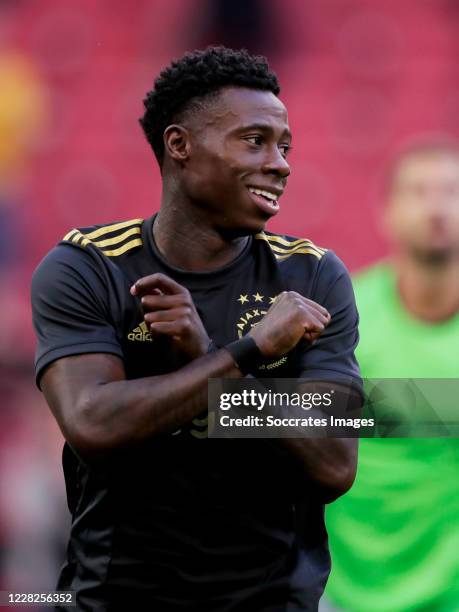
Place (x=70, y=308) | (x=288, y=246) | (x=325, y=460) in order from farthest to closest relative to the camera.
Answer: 1. (x=288, y=246)
2. (x=70, y=308)
3. (x=325, y=460)

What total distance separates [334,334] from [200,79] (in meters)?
0.75

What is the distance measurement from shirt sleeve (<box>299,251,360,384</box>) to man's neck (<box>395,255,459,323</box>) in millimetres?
2568

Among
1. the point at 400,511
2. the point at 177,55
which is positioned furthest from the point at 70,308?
the point at 177,55

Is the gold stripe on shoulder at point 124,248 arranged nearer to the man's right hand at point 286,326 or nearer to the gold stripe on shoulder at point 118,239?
the gold stripe on shoulder at point 118,239

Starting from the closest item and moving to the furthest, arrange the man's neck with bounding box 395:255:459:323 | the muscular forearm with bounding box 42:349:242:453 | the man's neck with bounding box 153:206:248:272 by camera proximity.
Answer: the muscular forearm with bounding box 42:349:242:453 → the man's neck with bounding box 153:206:248:272 → the man's neck with bounding box 395:255:459:323

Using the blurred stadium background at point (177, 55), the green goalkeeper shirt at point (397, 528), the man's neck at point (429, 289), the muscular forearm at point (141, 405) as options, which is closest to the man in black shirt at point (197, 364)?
the muscular forearm at point (141, 405)

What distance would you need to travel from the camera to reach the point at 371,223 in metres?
5.95

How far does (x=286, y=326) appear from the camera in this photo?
103 inches

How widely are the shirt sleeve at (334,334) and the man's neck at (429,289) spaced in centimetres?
257

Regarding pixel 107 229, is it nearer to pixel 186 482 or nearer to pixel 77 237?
pixel 77 237

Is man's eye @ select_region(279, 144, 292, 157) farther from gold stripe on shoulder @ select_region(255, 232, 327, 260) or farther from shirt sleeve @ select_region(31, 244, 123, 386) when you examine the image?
shirt sleeve @ select_region(31, 244, 123, 386)

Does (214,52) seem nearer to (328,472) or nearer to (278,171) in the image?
(278,171)

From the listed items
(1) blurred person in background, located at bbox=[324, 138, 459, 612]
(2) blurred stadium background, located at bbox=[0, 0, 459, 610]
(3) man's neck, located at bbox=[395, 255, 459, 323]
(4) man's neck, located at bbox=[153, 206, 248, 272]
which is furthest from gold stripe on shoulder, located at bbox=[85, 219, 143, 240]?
(2) blurred stadium background, located at bbox=[0, 0, 459, 610]

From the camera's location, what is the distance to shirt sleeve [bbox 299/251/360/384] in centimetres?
282
